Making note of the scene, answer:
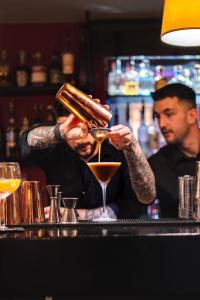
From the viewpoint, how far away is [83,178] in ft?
10.3

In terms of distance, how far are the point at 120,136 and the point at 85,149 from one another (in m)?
0.50

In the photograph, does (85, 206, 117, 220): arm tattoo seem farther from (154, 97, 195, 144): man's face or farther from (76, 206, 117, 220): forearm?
(154, 97, 195, 144): man's face

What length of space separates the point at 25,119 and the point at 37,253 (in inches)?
126

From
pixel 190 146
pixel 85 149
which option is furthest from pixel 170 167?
pixel 85 149

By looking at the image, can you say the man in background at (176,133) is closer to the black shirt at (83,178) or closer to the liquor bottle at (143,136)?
the black shirt at (83,178)

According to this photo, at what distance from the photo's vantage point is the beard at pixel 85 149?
9.82ft

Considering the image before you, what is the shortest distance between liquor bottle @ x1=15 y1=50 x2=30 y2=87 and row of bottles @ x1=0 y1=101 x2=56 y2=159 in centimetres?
22

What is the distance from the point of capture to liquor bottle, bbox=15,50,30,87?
4.79m

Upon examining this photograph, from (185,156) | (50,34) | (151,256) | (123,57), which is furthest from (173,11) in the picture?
(50,34)

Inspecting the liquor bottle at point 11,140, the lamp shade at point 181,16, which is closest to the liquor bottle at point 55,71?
the liquor bottle at point 11,140

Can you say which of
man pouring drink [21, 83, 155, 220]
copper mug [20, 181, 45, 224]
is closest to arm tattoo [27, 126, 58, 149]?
man pouring drink [21, 83, 155, 220]

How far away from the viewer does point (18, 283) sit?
1.74m

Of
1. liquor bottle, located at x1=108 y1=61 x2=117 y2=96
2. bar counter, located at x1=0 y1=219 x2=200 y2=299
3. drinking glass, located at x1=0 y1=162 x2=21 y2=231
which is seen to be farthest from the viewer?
liquor bottle, located at x1=108 y1=61 x2=117 y2=96

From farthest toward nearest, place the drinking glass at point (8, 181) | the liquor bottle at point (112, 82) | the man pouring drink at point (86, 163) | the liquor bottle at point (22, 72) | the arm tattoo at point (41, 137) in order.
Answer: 1. the liquor bottle at point (22, 72)
2. the liquor bottle at point (112, 82)
3. the arm tattoo at point (41, 137)
4. the man pouring drink at point (86, 163)
5. the drinking glass at point (8, 181)
